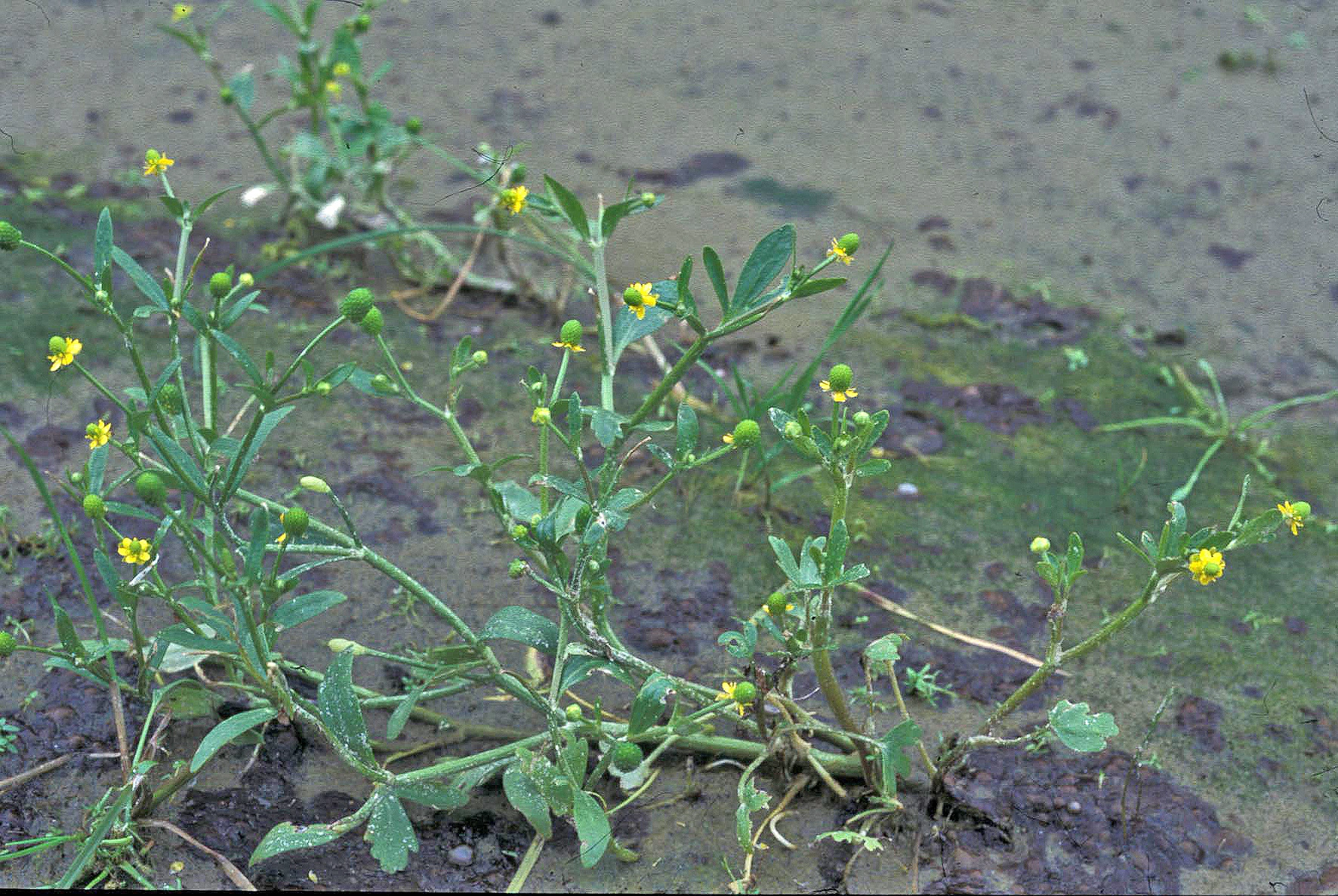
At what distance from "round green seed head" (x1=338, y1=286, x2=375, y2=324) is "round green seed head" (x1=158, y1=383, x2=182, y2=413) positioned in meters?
0.21

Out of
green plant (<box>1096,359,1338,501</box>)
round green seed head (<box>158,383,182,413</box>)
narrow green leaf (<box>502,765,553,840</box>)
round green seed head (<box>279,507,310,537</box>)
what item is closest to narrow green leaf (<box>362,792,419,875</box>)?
narrow green leaf (<box>502,765,553,840</box>)

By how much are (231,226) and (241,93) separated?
1.00 feet

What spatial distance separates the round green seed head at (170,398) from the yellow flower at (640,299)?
1.65 feet

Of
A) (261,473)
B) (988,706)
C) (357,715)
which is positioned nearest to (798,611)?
(988,706)

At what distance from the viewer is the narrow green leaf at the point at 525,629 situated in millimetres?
1394

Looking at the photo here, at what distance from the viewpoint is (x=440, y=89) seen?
3.17 m

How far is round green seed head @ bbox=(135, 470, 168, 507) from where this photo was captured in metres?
1.14

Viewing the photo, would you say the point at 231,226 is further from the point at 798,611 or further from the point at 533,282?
the point at 798,611

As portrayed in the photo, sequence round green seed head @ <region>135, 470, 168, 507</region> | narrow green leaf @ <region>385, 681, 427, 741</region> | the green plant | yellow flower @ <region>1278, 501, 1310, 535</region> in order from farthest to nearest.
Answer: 1. the green plant
2. narrow green leaf @ <region>385, 681, 427, 741</region>
3. yellow flower @ <region>1278, 501, 1310, 535</region>
4. round green seed head @ <region>135, 470, 168, 507</region>

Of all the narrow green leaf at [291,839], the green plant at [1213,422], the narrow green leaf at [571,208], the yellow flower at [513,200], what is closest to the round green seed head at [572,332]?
the narrow green leaf at [571,208]

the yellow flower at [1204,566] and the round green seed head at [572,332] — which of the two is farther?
the round green seed head at [572,332]

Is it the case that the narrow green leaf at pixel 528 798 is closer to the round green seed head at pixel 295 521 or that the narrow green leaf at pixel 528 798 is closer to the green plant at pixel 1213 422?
the round green seed head at pixel 295 521

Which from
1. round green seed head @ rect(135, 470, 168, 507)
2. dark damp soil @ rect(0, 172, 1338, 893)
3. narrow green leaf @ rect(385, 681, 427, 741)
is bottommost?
dark damp soil @ rect(0, 172, 1338, 893)

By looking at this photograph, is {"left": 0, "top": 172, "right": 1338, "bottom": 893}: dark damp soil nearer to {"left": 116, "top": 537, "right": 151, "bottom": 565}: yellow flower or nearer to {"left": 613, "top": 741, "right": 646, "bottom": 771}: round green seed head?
{"left": 613, "top": 741, "right": 646, "bottom": 771}: round green seed head
